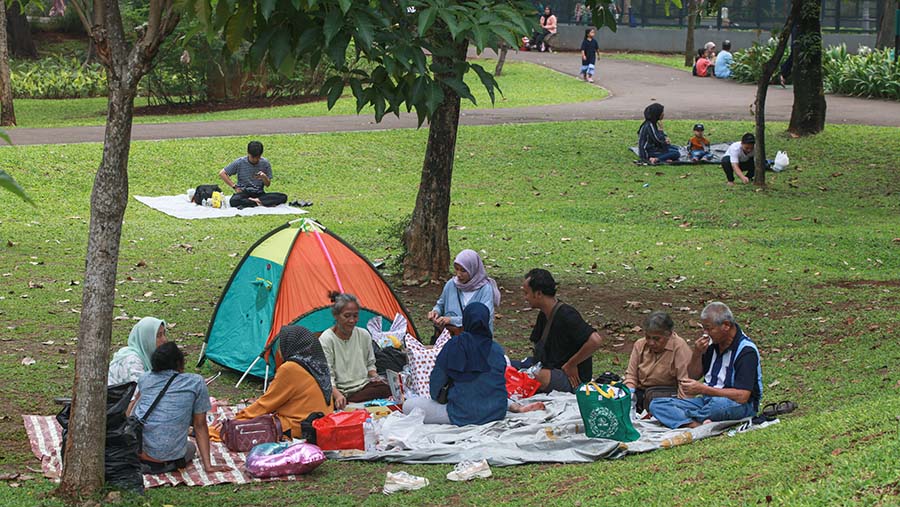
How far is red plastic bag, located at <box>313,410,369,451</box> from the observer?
320 inches

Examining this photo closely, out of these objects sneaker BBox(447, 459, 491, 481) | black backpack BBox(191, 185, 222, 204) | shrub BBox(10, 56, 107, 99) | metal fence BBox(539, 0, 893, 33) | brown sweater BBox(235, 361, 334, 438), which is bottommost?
sneaker BBox(447, 459, 491, 481)

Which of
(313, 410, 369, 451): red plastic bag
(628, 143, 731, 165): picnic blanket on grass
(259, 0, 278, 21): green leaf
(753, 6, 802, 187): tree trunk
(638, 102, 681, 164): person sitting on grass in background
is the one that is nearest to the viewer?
(259, 0, 278, 21): green leaf

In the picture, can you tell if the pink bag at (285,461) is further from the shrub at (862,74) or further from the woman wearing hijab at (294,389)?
the shrub at (862,74)

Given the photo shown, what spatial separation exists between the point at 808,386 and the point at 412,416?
10.4 ft

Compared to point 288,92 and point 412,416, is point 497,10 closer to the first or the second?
point 412,416

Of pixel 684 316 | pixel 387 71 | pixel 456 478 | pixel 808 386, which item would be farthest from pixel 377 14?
pixel 684 316

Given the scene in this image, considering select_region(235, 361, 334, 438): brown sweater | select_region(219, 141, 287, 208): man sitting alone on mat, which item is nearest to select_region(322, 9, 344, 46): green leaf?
select_region(235, 361, 334, 438): brown sweater

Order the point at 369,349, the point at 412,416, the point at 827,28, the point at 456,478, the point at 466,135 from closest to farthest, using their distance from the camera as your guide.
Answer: the point at 456,478
the point at 412,416
the point at 369,349
the point at 466,135
the point at 827,28

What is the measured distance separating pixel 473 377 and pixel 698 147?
1371 centimetres

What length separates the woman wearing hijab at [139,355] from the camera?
26.8ft

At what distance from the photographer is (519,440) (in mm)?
8000

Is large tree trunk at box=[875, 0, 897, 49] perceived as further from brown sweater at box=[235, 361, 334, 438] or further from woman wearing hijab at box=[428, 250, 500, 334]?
brown sweater at box=[235, 361, 334, 438]

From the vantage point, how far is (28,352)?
10.2 meters

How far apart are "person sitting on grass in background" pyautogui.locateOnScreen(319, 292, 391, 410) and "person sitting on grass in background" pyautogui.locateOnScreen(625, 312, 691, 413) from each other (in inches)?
83.5
